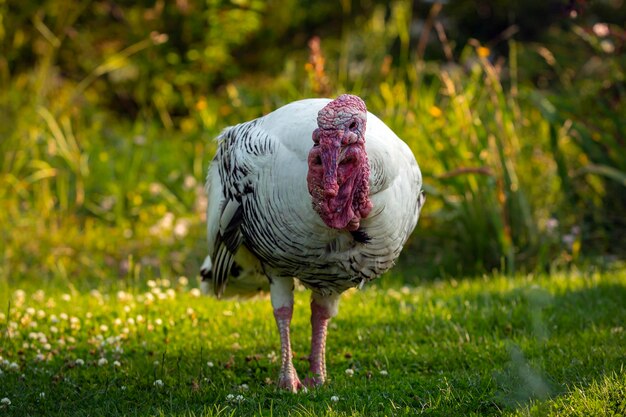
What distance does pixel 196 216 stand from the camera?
28.7ft

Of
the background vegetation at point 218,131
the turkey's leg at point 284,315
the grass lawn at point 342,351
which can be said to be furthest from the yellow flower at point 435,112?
the turkey's leg at point 284,315

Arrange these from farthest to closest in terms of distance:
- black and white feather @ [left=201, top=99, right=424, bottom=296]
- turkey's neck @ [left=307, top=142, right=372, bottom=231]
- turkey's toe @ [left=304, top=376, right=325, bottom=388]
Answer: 1. turkey's toe @ [left=304, top=376, right=325, bottom=388]
2. black and white feather @ [left=201, top=99, right=424, bottom=296]
3. turkey's neck @ [left=307, top=142, right=372, bottom=231]

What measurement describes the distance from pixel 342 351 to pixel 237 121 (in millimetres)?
4817

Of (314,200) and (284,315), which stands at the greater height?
(314,200)

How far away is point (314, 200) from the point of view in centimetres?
402

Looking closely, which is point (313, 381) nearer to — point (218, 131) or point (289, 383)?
point (289, 383)

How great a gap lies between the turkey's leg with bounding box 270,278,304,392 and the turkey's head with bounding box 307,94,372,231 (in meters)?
0.89

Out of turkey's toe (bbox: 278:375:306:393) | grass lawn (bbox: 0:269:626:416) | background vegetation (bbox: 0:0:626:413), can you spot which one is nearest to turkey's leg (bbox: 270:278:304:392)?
turkey's toe (bbox: 278:375:306:393)

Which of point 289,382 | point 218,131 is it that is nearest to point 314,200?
point 289,382

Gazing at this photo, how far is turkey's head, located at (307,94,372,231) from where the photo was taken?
3943mm

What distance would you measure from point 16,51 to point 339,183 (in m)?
7.99

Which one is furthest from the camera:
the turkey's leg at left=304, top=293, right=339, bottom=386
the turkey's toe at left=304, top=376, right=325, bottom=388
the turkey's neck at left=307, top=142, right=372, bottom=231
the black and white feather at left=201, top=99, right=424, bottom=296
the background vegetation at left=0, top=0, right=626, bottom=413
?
the background vegetation at left=0, top=0, right=626, bottom=413

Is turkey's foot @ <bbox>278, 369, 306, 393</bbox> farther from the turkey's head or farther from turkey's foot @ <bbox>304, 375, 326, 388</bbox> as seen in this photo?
the turkey's head

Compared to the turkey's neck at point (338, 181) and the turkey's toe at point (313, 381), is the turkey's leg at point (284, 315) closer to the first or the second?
the turkey's toe at point (313, 381)
